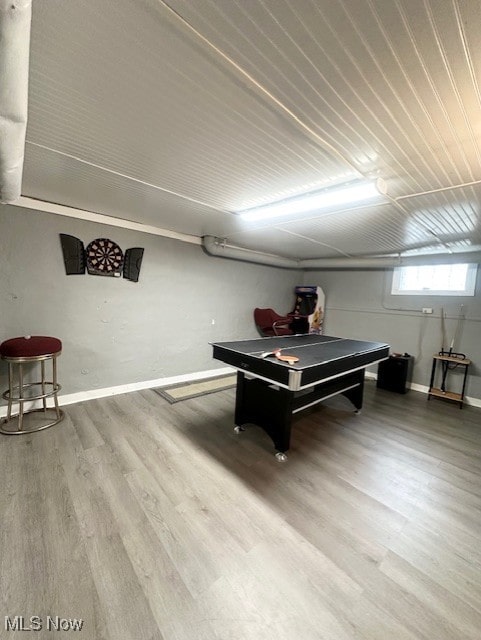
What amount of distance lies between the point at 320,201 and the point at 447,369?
3.88 m

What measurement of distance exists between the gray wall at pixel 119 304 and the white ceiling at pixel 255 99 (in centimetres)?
80

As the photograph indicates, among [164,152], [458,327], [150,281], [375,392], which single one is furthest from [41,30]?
[458,327]

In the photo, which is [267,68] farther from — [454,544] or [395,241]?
[395,241]

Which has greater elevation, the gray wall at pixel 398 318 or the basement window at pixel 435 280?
the basement window at pixel 435 280

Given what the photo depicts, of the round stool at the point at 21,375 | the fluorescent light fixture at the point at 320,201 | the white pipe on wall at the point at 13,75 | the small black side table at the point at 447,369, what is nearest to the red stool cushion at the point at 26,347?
the round stool at the point at 21,375

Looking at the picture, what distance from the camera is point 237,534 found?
158cm

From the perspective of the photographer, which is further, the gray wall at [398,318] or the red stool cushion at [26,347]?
the gray wall at [398,318]

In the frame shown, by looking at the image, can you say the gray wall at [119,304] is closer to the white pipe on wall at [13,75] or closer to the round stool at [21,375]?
the round stool at [21,375]

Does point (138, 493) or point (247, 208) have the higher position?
point (247, 208)

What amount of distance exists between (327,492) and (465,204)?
292cm

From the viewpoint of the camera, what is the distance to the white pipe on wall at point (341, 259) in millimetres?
4176

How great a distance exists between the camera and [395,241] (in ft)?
12.7

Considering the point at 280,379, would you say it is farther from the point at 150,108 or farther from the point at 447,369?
the point at 447,369

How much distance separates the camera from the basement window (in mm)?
4243
